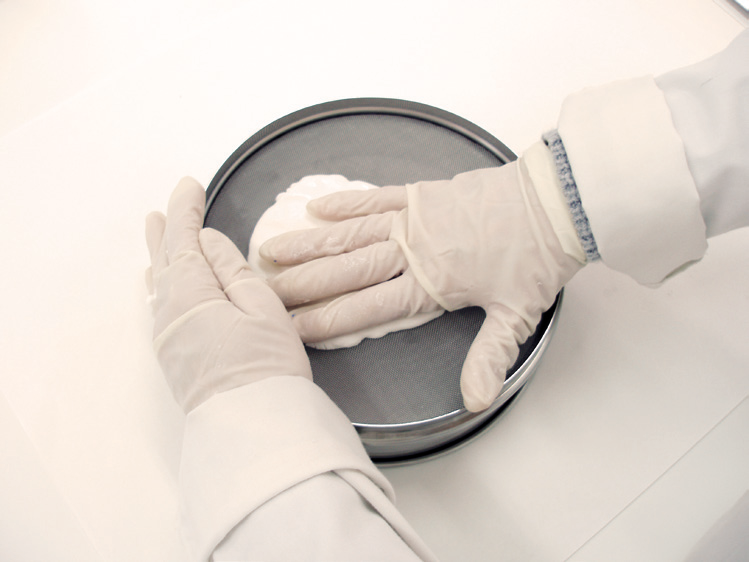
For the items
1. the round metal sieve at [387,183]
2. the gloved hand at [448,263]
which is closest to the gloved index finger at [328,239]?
the gloved hand at [448,263]

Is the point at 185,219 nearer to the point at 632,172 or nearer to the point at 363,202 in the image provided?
the point at 363,202

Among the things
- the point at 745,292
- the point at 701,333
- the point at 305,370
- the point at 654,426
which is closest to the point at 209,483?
the point at 305,370

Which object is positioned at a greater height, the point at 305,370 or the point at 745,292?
the point at 305,370

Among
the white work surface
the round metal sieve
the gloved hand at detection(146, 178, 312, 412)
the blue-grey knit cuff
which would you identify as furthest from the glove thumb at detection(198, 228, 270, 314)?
the blue-grey knit cuff

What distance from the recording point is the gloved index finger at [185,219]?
75 centimetres

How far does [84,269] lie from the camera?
0.94 metres

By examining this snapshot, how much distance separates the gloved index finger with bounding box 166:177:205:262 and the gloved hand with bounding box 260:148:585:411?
0.37ft

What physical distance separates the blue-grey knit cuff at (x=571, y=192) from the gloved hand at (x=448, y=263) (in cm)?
2

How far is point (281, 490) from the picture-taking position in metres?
0.50

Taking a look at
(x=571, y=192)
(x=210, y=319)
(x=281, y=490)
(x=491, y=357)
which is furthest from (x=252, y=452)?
(x=571, y=192)

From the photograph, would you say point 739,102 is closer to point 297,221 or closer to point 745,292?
point 745,292

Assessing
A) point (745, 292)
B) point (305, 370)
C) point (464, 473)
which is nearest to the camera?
point (305, 370)

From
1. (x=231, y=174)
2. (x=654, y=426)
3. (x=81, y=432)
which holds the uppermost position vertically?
(x=231, y=174)

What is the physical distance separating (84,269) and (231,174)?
319 millimetres
